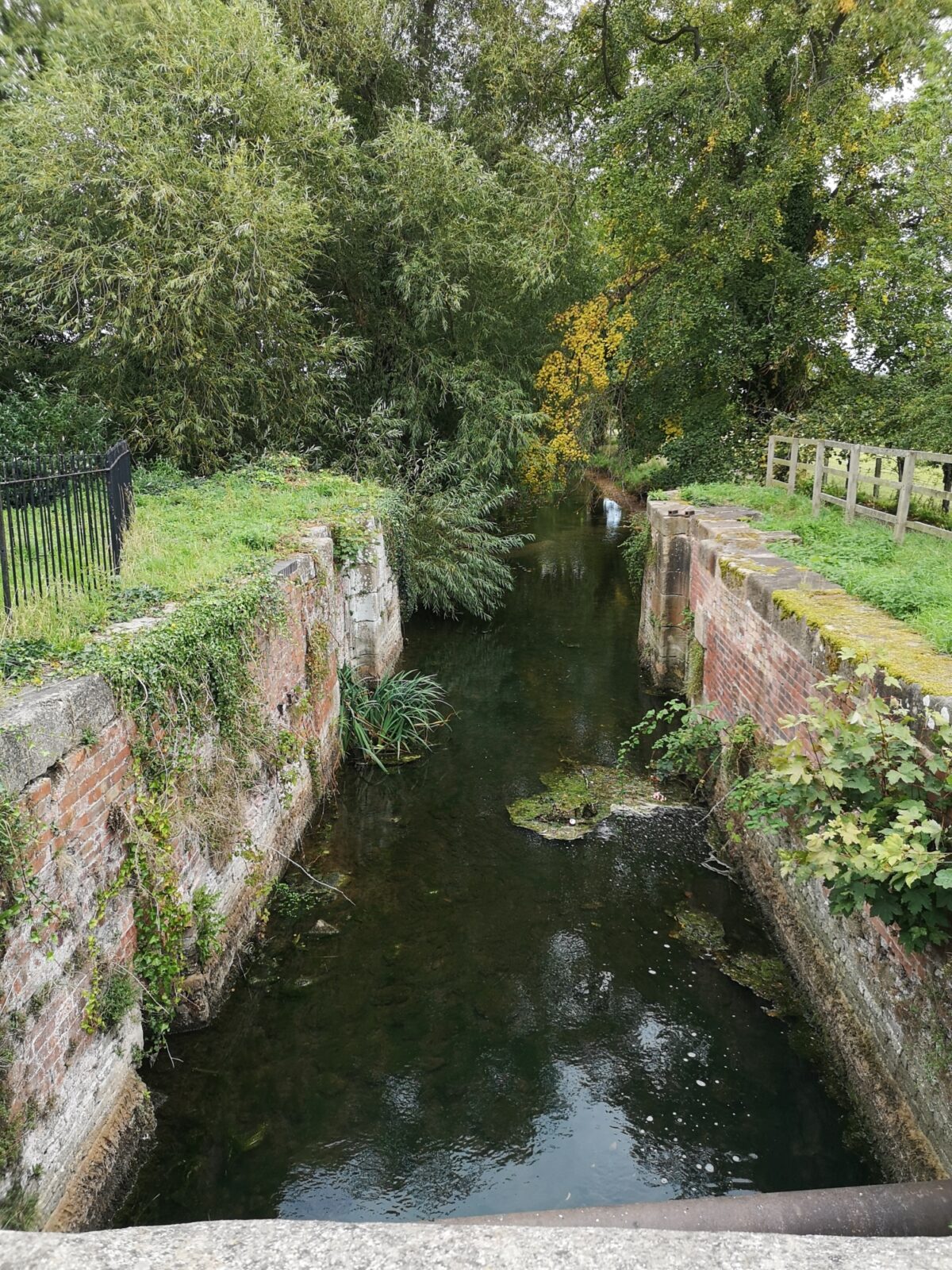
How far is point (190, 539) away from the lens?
8.09 m

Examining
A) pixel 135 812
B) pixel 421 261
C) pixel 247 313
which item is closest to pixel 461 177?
pixel 421 261

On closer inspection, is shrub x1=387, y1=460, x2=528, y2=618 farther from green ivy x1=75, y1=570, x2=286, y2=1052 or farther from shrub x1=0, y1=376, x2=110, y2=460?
green ivy x1=75, y1=570, x2=286, y2=1052

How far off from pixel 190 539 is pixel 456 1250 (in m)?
7.05

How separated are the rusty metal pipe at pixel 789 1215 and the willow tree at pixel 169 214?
11938mm

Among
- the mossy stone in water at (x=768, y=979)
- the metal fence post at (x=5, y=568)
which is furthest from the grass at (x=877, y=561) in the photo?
the metal fence post at (x=5, y=568)

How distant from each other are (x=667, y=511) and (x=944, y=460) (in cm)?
503

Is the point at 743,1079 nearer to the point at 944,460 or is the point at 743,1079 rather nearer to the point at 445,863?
the point at 445,863

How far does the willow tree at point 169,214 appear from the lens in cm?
1148

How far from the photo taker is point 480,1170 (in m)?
4.47

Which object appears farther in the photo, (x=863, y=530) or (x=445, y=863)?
(x=863, y=530)

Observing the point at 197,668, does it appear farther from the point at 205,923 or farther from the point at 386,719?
the point at 386,719

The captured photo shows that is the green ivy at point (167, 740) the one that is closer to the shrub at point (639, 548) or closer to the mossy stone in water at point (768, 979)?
the mossy stone in water at point (768, 979)

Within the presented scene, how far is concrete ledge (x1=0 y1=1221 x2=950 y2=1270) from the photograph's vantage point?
6.89ft

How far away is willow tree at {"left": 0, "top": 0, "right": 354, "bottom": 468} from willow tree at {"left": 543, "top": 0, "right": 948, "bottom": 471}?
242 inches
